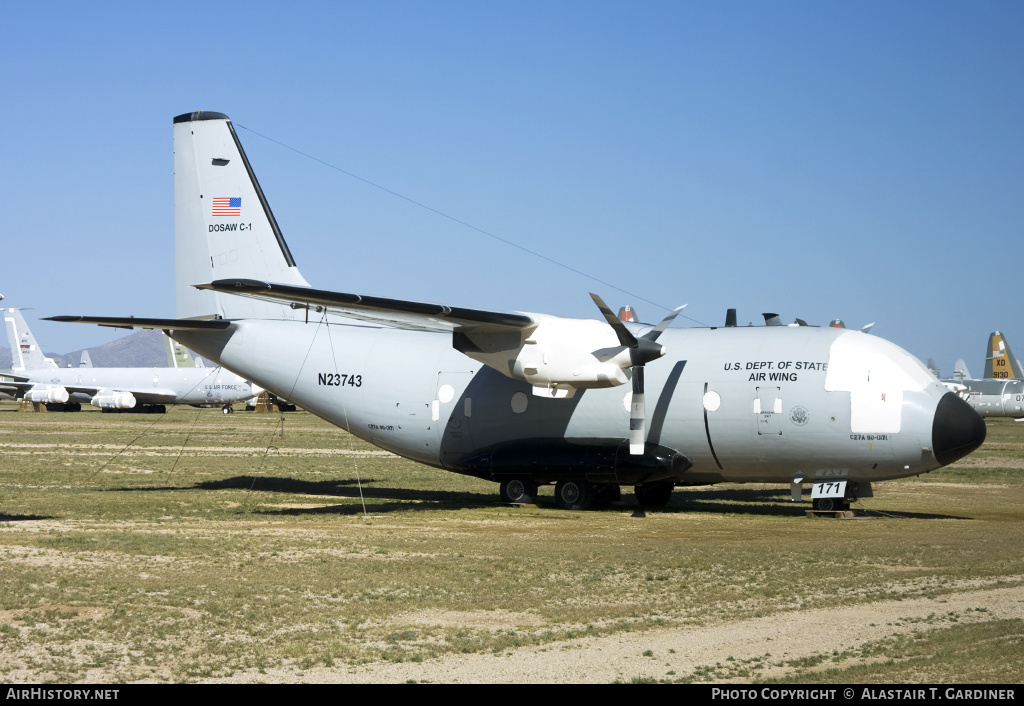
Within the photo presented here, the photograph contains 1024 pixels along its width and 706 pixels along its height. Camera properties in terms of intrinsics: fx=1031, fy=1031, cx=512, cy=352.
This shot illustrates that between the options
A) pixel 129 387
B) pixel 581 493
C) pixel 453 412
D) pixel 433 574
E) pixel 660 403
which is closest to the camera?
pixel 433 574

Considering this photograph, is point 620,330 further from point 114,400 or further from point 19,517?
point 114,400

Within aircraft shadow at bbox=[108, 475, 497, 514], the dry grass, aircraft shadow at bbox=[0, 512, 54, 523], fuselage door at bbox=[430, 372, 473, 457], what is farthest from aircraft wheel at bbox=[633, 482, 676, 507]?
aircraft shadow at bbox=[0, 512, 54, 523]

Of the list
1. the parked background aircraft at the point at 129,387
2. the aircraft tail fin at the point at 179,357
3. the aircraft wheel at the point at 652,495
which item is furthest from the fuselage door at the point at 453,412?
the aircraft tail fin at the point at 179,357

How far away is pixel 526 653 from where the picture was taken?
28.7 ft

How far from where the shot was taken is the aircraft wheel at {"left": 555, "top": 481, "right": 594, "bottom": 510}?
67.2ft

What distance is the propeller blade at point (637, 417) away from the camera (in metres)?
19.0

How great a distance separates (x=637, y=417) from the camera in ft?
62.5

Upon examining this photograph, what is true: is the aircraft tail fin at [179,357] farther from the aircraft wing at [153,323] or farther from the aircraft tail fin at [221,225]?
the aircraft wing at [153,323]

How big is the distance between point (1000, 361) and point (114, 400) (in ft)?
240

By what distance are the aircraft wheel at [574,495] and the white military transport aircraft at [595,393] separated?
3 centimetres

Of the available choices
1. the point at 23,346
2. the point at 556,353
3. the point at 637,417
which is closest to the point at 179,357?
the point at 23,346

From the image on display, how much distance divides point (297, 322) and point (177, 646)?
1504cm

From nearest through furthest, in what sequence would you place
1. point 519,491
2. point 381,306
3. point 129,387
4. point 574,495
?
point 381,306
point 574,495
point 519,491
point 129,387
